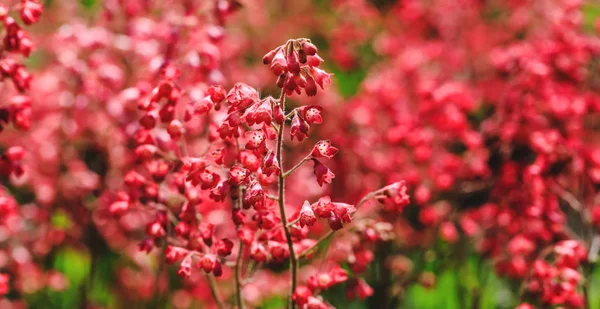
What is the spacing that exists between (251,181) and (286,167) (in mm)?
2382

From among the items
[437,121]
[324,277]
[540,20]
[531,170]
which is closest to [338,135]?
[437,121]

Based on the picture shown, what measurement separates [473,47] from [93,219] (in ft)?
10.0

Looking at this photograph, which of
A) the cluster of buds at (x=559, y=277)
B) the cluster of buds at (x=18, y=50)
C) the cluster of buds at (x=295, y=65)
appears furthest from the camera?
the cluster of buds at (x=559, y=277)

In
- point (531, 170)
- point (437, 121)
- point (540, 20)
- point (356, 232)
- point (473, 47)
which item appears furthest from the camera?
point (473, 47)

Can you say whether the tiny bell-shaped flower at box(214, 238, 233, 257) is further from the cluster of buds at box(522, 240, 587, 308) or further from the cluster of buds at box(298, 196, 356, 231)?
the cluster of buds at box(522, 240, 587, 308)

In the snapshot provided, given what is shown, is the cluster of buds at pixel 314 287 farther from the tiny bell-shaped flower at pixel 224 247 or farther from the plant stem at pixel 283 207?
the tiny bell-shaped flower at pixel 224 247

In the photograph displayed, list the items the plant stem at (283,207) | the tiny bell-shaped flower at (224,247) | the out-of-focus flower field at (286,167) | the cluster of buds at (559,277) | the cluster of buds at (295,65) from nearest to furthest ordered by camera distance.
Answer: the cluster of buds at (295,65) < the plant stem at (283,207) < the tiny bell-shaped flower at (224,247) < the out-of-focus flower field at (286,167) < the cluster of buds at (559,277)

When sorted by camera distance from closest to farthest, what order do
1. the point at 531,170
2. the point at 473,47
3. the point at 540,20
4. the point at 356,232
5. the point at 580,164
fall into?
the point at 356,232, the point at 531,170, the point at 580,164, the point at 540,20, the point at 473,47

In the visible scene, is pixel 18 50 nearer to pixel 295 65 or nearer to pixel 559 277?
pixel 295 65

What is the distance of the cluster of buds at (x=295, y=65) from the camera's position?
58.6 inches

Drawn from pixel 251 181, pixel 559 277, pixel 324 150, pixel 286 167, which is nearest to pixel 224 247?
pixel 251 181

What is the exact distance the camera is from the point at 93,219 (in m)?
3.37

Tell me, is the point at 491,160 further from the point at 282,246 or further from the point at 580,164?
the point at 282,246

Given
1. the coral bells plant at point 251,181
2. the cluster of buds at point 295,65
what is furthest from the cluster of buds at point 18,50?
the cluster of buds at point 295,65
